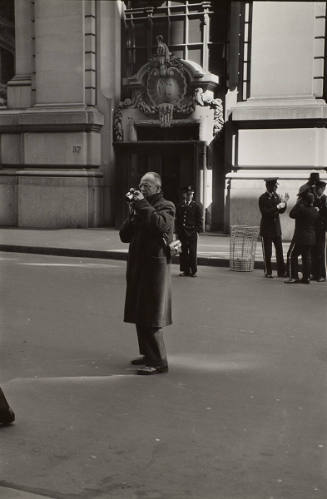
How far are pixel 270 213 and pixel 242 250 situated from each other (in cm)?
102

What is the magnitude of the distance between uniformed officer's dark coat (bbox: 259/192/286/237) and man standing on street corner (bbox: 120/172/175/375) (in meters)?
7.10

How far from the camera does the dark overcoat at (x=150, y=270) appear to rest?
634 centimetres

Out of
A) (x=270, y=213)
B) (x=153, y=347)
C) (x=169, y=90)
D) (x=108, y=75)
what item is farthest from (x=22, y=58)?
(x=153, y=347)

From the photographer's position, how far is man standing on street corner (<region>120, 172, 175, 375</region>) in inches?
248

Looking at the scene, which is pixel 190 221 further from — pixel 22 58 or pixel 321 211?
pixel 22 58

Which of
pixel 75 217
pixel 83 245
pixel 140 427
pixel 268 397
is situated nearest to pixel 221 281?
pixel 83 245

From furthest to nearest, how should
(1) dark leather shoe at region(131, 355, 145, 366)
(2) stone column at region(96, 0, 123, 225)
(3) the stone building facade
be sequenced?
(2) stone column at region(96, 0, 123, 225), (3) the stone building facade, (1) dark leather shoe at region(131, 355, 145, 366)

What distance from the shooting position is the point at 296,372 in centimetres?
654

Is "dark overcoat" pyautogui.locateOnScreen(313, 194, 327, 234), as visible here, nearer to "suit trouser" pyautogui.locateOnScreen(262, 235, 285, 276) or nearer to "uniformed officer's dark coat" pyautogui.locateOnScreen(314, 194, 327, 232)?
"uniformed officer's dark coat" pyautogui.locateOnScreen(314, 194, 327, 232)

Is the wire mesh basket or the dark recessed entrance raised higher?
the dark recessed entrance

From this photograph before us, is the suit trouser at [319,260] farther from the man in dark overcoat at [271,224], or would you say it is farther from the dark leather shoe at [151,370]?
the dark leather shoe at [151,370]

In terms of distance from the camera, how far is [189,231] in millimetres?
13086

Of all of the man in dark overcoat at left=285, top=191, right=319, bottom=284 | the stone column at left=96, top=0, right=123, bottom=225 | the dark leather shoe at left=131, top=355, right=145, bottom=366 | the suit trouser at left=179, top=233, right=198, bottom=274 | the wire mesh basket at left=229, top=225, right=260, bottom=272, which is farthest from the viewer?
the stone column at left=96, top=0, right=123, bottom=225

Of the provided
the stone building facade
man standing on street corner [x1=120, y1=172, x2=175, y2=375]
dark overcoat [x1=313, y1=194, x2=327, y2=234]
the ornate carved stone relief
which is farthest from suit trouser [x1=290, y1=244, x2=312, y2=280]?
the ornate carved stone relief
